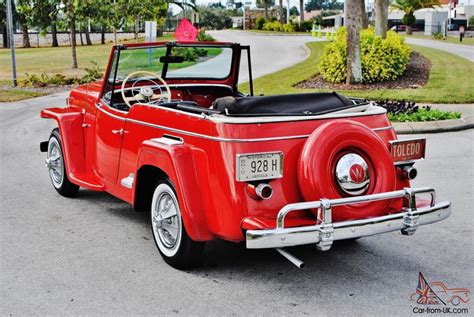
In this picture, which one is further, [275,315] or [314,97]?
[314,97]

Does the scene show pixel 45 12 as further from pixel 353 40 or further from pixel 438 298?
pixel 438 298

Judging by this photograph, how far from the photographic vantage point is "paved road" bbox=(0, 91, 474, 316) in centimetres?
448

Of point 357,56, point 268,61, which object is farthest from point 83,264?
point 268,61

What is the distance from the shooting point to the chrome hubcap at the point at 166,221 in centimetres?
517

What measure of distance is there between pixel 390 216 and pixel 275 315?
42.2 inches

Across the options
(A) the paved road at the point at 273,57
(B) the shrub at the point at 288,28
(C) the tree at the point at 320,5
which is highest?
(C) the tree at the point at 320,5

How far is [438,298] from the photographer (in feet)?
15.0

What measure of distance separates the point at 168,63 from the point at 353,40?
38.3 ft

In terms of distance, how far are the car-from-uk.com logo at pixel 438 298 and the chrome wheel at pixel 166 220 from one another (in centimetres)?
174

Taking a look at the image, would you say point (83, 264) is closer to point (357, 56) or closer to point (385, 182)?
point (385, 182)

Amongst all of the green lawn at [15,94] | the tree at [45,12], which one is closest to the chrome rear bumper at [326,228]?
the green lawn at [15,94]

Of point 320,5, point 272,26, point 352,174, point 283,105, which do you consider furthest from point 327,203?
point 320,5

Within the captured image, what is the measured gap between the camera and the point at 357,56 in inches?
714

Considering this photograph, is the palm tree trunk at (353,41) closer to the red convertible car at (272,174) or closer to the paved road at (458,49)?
the red convertible car at (272,174)
